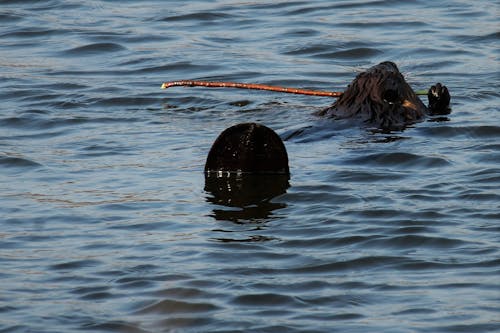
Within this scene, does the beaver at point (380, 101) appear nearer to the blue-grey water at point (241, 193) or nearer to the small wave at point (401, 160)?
the blue-grey water at point (241, 193)

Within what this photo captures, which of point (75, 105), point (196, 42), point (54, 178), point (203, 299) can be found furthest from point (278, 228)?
point (196, 42)

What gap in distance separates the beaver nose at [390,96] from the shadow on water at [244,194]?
164cm

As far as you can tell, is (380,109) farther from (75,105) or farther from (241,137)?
(75,105)

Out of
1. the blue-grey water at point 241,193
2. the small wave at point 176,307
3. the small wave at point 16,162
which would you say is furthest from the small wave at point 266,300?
the small wave at point 16,162

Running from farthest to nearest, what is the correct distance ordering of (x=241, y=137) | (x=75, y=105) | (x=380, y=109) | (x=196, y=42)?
1. (x=196, y=42)
2. (x=75, y=105)
3. (x=380, y=109)
4. (x=241, y=137)

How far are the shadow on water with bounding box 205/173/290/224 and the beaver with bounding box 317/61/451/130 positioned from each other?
5.09 ft

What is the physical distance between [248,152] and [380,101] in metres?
1.85

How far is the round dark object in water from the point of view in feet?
26.9

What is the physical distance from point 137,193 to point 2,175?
3.94ft

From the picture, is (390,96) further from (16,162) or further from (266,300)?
(266,300)

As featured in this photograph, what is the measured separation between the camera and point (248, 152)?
27.6ft

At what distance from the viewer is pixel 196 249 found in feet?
23.3

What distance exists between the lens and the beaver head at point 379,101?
987 cm

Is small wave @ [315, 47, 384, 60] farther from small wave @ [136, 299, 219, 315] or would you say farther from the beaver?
small wave @ [136, 299, 219, 315]
